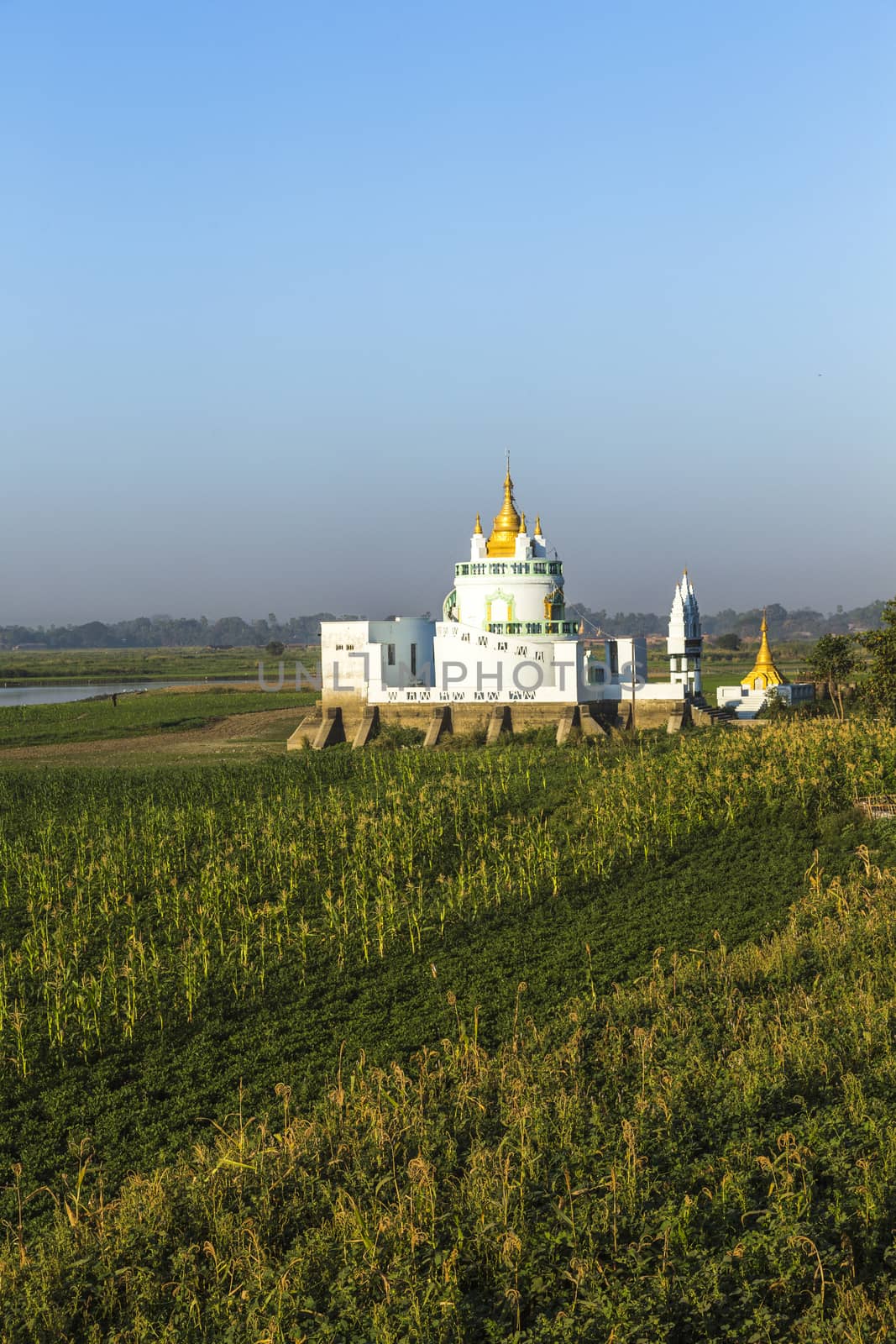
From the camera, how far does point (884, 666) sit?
1167 inches

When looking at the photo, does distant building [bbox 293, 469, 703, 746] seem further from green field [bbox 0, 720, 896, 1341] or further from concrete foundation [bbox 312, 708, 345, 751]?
green field [bbox 0, 720, 896, 1341]

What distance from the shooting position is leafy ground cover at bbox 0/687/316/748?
4028 cm

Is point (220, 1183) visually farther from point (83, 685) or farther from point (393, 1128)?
point (83, 685)

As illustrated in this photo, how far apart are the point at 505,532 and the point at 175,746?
12497 mm

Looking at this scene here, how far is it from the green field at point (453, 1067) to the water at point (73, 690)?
163ft

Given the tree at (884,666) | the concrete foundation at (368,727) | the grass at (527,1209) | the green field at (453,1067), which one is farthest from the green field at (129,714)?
the grass at (527,1209)

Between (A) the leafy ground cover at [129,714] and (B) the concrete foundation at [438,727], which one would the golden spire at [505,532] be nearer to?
(B) the concrete foundation at [438,727]

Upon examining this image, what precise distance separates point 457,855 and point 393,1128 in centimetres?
1047

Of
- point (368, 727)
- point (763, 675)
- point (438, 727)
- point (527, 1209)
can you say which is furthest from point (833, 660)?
point (527, 1209)

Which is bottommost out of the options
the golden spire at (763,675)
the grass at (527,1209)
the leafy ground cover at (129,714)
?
the grass at (527,1209)

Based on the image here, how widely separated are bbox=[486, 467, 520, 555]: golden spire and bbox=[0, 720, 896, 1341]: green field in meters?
16.5

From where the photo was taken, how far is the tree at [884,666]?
1162 inches

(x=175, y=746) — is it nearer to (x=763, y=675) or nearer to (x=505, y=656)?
(x=505, y=656)

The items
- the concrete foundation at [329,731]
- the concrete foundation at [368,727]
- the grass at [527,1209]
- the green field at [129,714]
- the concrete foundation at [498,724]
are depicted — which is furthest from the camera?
the green field at [129,714]
